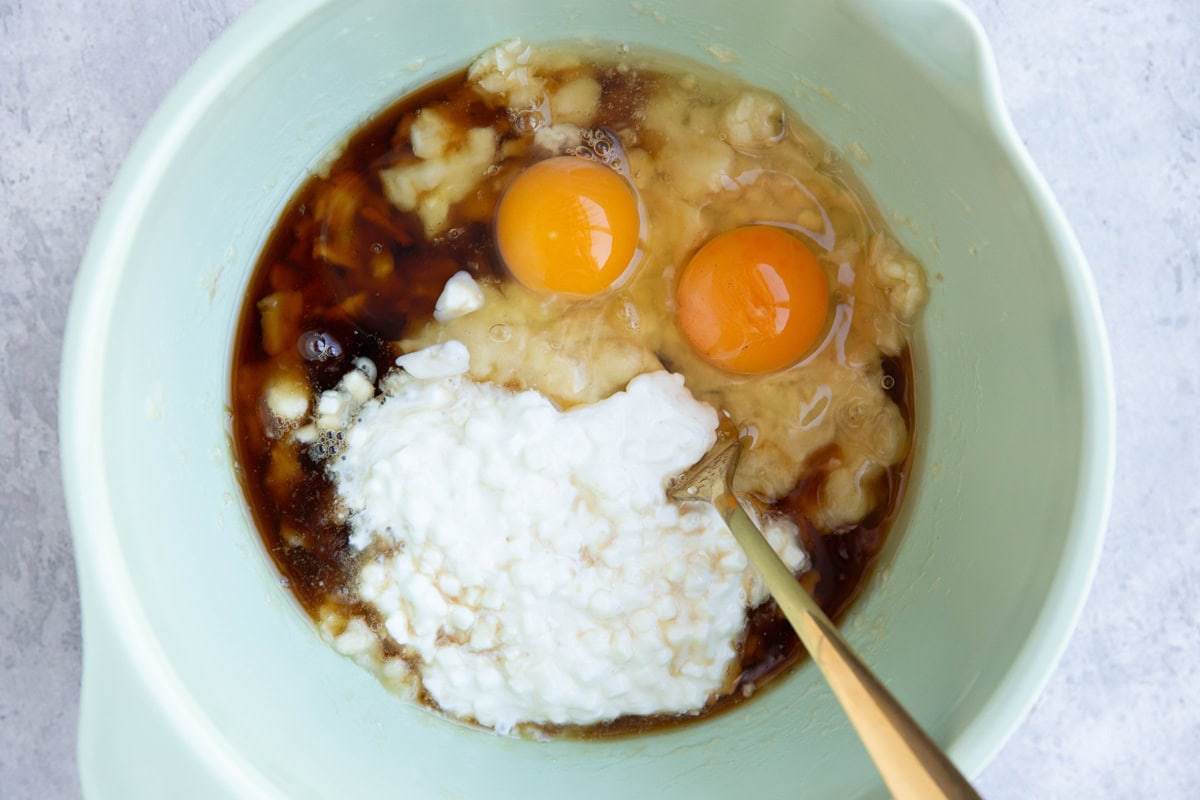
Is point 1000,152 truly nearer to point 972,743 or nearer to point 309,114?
point 972,743

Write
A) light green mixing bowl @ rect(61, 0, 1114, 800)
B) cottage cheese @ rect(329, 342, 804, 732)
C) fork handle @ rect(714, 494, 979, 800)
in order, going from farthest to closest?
1. cottage cheese @ rect(329, 342, 804, 732)
2. light green mixing bowl @ rect(61, 0, 1114, 800)
3. fork handle @ rect(714, 494, 979, 800)

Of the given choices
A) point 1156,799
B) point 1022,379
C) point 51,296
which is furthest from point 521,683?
point 1156,799

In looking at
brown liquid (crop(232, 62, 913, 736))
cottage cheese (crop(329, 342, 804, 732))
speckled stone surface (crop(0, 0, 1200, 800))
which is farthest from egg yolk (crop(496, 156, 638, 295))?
speckled stone surface (crop(0, 0, 1200, 800))

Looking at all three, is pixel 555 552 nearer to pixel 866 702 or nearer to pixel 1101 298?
pixel 866 702

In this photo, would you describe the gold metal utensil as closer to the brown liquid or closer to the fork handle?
the fork handle

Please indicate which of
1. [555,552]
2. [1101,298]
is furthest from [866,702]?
[1101,298]

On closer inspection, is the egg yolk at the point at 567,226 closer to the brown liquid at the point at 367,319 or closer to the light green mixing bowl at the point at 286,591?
the brown liquid at the point at 367,319

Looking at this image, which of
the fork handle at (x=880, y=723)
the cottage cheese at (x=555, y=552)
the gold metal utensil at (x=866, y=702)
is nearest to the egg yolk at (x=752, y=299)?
the cottage cheese at (x=555, y=552)
